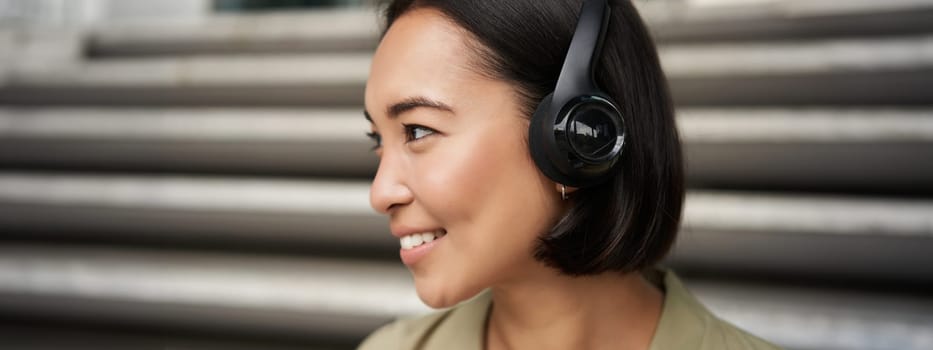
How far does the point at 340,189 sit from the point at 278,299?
33cm

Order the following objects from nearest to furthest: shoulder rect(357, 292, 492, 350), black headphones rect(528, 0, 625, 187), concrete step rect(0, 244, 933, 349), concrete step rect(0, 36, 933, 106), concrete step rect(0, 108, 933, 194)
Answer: black headphones rect(528, 0, 625, 187)
shoulder rect(357, 292, 492, 350)
concrete step rect(0, 244, 933, 349)
concrete step rect(0, 108, 933, 194)
concrete step rect(0, 36, 933, 106)

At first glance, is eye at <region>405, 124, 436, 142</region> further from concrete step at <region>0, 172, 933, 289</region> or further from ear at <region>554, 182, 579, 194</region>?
concrete step at <region>0, 172, 933, 289</region>

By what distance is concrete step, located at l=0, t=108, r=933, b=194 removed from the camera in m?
1.68

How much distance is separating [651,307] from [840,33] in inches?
52.6

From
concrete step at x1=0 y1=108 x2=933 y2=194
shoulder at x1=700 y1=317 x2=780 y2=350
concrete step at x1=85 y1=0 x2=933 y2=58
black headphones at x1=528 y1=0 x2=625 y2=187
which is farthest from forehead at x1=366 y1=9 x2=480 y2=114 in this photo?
concrete step at x1=0 y1=108 x2=933 y2=194

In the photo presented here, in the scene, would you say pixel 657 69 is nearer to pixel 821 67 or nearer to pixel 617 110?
pixel 617 110

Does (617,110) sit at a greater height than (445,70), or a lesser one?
lesser

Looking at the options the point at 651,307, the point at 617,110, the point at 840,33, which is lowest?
the point at 651,307

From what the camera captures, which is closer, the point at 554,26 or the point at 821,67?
the point at 554,26

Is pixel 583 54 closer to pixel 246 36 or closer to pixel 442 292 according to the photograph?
pixel 442 292

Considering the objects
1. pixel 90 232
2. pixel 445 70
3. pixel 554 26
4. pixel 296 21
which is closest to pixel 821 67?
pixel 554 26

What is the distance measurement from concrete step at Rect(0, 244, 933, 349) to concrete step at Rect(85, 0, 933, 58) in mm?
673

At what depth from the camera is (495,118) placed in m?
0.94

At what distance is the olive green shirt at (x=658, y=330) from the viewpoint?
1029 millimetres
